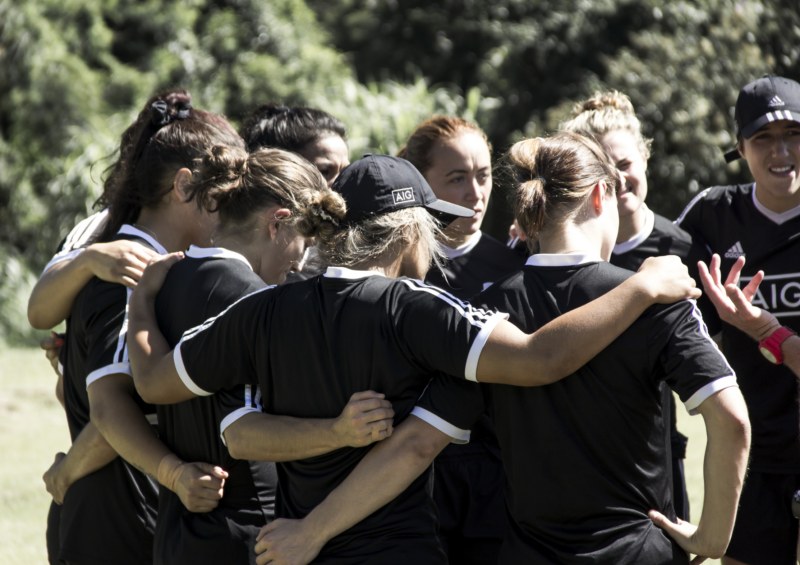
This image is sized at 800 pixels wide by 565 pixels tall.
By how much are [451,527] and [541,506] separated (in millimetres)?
885

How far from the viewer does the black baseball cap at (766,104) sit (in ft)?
13.3

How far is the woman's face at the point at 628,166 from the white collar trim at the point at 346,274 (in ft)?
5.27

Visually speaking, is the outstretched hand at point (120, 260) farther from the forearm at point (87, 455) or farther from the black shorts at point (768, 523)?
the black shorts at point (768, 523)

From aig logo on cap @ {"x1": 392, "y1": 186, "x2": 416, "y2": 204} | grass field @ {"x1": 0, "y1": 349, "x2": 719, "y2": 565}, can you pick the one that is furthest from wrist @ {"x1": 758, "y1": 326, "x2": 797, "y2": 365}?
grass field @ {"x1": 0, "y1": 349, "x2": 719, "y2": 565}

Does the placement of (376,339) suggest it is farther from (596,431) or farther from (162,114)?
(162,114)

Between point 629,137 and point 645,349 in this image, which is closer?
point 645,349

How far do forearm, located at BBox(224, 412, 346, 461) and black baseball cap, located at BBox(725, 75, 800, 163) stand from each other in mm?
2274

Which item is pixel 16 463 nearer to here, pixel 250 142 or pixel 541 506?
pixel 250 142

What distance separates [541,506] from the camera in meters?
2.89

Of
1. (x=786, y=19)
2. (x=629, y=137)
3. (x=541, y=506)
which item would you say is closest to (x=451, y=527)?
(x=541, y=506)

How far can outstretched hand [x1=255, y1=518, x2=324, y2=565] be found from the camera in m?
2.82

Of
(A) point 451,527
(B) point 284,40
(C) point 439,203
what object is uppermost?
(C) point 439,203

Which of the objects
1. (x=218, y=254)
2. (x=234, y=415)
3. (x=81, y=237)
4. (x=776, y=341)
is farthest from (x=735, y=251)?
(x=81, y=237)

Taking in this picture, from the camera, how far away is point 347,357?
2826 mm
